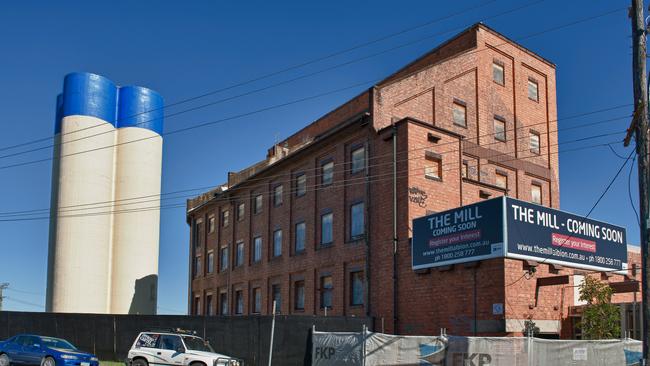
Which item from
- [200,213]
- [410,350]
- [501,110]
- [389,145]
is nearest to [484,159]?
[501,110]

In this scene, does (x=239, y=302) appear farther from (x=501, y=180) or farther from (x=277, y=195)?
(x=501, y=180)

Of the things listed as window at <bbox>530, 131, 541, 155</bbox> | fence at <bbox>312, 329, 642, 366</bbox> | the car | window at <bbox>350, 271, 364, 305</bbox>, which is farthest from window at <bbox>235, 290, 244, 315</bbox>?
fence at <bbox>312, 329, 642, 366</bbox>

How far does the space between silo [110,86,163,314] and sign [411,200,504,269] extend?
2777cm

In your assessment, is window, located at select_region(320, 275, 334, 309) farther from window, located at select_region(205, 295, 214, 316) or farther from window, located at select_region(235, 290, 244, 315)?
window, located at select_region(205, 295, 214, 316)

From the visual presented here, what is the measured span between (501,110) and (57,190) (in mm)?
29677

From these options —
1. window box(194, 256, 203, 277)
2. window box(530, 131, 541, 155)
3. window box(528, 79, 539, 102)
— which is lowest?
window box(194, 256, 203, 277)

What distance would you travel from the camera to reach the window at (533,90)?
37.2 meters

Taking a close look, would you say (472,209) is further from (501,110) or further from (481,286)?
(501,110)

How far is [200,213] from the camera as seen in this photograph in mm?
52344

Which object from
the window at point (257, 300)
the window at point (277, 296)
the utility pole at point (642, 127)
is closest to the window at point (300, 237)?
the window at point (277, 296)

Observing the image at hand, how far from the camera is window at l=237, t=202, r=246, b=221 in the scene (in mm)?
43781

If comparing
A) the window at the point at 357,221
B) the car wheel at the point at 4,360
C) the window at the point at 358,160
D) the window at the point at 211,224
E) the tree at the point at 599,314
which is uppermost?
the window at the point at 358,160

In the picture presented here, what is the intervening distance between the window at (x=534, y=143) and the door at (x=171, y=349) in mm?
22024

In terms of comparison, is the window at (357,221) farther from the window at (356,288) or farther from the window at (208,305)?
the window at (208,305)
